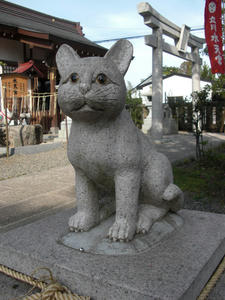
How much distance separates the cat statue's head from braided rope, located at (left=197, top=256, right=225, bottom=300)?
1122mm

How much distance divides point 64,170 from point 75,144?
4168 mm

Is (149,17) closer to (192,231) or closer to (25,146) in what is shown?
(25,146)

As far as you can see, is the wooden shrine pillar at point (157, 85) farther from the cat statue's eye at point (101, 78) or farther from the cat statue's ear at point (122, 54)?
the cat statue's eye at point (101, 78)

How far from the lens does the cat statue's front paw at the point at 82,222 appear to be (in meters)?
1.93

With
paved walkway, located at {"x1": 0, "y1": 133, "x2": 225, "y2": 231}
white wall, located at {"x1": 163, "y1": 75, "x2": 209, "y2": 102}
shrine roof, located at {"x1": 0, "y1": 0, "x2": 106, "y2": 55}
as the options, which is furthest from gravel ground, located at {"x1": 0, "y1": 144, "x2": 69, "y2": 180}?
white wall, located at {"x1": 163, "y1": 75, "x2": 209, "y2": 102}

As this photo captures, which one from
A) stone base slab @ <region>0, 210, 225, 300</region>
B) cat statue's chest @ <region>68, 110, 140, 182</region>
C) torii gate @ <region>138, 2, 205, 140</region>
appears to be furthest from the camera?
torii gate @ <region>138, 2, 205, 140</region>

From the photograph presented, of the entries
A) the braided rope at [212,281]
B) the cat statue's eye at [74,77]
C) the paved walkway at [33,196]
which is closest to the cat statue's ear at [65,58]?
the cat statue's eye at [74,77]

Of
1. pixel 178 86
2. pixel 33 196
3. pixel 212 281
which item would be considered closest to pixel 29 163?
pixel 33 196

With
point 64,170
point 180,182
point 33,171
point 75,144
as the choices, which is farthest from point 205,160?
point 75,144

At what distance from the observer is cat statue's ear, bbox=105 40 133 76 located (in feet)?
5.81

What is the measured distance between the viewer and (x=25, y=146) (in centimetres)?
839

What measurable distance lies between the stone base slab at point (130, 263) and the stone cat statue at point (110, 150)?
7.2 inches

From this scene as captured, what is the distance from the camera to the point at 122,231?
175 centimetres

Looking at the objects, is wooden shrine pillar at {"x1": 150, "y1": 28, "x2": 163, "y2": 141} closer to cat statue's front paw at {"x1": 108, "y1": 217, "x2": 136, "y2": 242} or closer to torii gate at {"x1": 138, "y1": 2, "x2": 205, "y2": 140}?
torii gate at {"x1": 138, "y1": 2, "x2": 205, "y2": 140}
